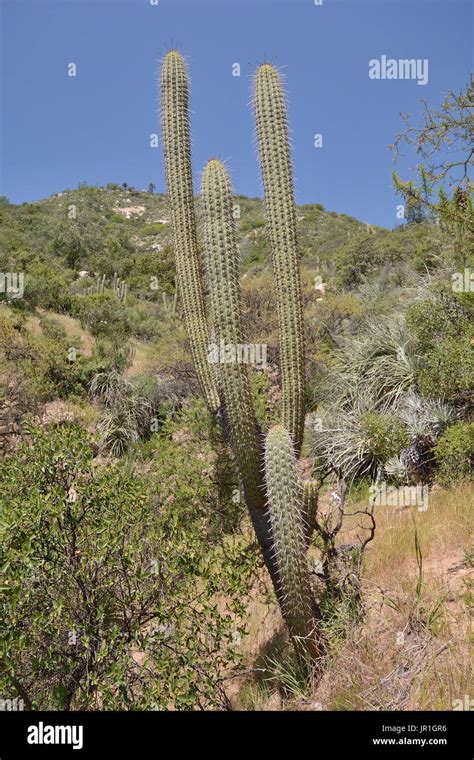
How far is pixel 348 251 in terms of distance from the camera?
23.8 meters

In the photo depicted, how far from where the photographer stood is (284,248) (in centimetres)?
437

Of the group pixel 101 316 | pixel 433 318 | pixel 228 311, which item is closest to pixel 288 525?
pixel 228 311

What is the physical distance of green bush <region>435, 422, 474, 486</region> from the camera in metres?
6.70

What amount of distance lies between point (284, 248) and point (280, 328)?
23.8 inches

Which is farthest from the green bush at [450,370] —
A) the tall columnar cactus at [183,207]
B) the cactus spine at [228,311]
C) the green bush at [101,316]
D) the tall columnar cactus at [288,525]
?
the green bush at [101,316]

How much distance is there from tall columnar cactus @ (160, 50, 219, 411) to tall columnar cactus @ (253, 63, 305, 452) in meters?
0.98

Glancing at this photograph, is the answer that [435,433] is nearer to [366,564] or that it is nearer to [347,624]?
[366,564]

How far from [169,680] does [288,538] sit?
1.04 meters

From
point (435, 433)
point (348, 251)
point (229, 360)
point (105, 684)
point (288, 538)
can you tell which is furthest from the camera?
point (348, 251)

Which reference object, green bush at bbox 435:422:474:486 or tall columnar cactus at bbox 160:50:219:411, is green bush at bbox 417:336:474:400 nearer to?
green bush at bbox 435:422:474:486

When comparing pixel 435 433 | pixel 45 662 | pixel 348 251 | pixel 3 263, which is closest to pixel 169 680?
pixel 45 662

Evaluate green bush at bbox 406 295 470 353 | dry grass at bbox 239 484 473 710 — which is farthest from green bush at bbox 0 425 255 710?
green bush at bbox 406 295 470 353

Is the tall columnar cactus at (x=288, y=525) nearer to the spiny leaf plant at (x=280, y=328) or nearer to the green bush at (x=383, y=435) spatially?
the spiny leaf plant at (x=280, y=328)
